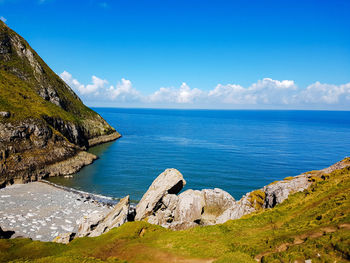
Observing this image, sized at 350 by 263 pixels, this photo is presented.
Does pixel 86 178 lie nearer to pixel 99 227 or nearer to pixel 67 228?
pixel 67 228

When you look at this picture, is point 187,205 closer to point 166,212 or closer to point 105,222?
point 166,212

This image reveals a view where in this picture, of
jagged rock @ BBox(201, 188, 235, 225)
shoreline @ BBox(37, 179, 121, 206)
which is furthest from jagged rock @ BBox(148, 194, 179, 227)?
shoreline @ BBox(37, 179, 121, 206)

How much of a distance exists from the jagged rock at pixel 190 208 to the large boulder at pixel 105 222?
30.5 feet

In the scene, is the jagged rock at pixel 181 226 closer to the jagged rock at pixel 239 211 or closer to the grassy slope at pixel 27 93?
the jagged rock at pixel 239 211

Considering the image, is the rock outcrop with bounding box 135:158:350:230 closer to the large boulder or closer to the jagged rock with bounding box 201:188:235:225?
the jagged rock with bounding box 201:188:235:225

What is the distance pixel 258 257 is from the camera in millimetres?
16625

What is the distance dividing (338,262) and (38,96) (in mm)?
127115

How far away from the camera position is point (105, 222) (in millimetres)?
33656

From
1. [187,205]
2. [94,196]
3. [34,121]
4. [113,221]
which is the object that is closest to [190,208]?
[187,205]

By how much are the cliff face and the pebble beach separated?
8.99 metres

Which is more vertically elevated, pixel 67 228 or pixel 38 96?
pixel 38 96

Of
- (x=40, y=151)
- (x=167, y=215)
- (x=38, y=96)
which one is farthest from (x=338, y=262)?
(x=38, y=96)

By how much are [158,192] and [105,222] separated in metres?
11.7

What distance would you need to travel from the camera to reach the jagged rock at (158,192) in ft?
135
